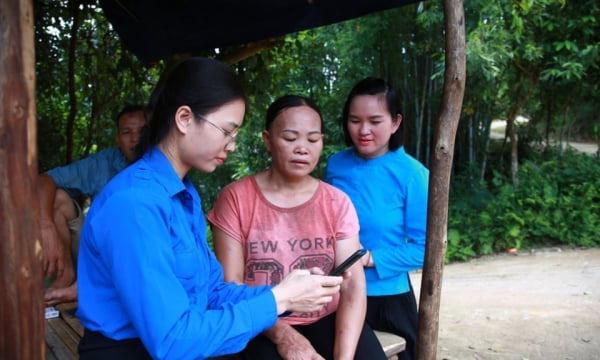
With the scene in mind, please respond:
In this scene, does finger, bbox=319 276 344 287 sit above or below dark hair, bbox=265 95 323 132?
below

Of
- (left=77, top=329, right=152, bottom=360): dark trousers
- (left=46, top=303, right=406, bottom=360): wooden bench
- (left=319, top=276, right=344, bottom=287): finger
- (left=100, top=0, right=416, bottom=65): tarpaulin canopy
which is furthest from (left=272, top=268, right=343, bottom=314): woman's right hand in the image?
(left=100, top=0, right=416, bottom=65): tarpaulin canopy

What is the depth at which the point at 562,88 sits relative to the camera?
8.99 m

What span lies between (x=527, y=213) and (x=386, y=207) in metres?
5.89

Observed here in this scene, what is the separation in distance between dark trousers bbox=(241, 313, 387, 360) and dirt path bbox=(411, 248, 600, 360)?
2.44m

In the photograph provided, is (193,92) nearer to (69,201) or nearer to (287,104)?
(287,104)

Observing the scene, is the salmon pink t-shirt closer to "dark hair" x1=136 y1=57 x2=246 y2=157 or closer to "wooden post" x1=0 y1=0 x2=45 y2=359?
"dark hair" x1=136 y1=57 x2=246 y2=157

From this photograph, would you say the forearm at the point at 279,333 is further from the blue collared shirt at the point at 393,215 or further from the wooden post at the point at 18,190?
the wooden post at the point at 18,190

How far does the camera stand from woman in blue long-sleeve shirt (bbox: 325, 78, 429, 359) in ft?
8.31

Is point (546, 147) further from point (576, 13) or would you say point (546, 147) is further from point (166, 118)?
point (166, 118)

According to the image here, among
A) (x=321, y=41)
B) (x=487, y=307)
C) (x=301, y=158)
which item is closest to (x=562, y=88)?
(x=321, y=41)

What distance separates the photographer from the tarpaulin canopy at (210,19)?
3338mm

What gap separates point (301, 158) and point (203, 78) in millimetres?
768

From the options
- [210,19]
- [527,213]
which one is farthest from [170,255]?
[527,213]

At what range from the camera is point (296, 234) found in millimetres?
2213
